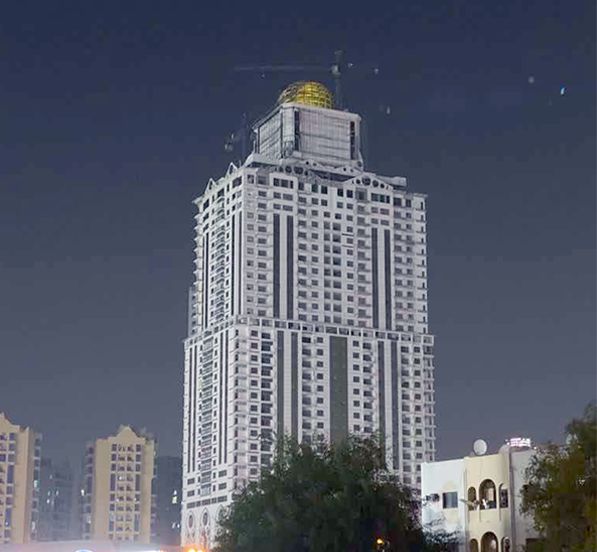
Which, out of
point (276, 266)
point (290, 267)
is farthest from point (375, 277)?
point (276, 266)

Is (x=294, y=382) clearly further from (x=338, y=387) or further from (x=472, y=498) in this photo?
(x=472, y=498)

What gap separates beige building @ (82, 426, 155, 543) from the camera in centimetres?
12550

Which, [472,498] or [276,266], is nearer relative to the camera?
[472,498]

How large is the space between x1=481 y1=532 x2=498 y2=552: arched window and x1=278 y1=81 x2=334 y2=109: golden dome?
73187 mm

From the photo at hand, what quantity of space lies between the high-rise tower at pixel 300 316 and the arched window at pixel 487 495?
176 ft

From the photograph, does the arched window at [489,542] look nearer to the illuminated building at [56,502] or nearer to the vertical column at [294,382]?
the vertical column at [294,382]

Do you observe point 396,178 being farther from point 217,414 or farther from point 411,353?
point 217,414

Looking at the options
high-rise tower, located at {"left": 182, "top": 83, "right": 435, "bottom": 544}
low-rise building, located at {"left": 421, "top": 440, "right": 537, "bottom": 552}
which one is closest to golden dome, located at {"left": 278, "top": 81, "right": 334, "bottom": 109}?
high-rise tower, located at {"left": 182, "top": 83, "right": 435, "bottom": 544}

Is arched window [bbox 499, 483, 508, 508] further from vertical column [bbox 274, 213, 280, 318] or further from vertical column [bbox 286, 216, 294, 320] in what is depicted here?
vertical column [bbox 286, 216, 294, 320]

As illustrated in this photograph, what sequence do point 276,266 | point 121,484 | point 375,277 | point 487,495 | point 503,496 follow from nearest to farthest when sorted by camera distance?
1. point 503,496
2. point 487,495
3. point 276,266
4. point 375,277
5. point 121,484

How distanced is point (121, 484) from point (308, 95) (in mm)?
42216

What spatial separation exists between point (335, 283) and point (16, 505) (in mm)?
38561

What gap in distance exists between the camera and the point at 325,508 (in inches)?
1512

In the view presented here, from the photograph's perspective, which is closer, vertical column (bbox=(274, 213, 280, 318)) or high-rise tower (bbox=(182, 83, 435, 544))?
high-rise tower (bbox=(182, 83, 435, 544))
